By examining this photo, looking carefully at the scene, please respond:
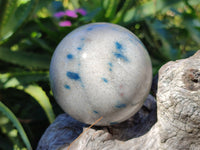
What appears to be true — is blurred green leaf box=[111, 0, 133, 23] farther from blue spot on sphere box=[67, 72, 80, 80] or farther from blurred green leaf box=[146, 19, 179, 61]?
blue spot on sphere box=[67, 72, 80, 80]

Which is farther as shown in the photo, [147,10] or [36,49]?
[36,49]

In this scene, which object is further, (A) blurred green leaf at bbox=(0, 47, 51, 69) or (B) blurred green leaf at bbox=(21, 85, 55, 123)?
(A) blurred green leaf at bbox=(0, 47, 51, 69)

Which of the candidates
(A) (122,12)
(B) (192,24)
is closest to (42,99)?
(A) (122,12)

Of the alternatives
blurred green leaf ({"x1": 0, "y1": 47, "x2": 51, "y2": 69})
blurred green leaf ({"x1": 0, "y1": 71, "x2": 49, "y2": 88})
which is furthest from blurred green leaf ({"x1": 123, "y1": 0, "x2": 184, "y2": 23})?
blurred green leaf ({"x1": 0, "y1": 71, "x2": 49, "y2": 88})

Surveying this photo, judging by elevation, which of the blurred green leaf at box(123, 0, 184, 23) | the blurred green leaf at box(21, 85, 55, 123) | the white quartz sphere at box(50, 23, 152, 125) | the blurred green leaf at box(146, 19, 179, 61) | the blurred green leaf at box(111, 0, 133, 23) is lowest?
the blurred green leaf at box(146, 19, 179, 61)

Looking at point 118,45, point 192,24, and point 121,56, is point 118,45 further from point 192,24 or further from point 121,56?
point 192,24

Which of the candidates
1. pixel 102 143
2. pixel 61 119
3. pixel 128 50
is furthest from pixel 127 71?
pixel 61 119

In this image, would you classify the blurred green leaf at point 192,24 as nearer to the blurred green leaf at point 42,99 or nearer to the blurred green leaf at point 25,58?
the blurred green leaf at point 25,58
